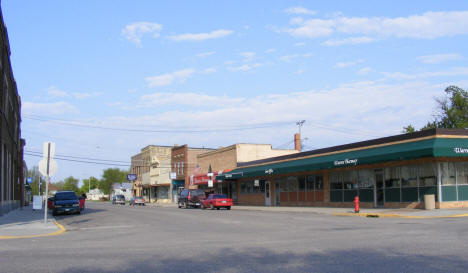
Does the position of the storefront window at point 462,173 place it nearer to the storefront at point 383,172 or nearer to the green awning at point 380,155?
the storefront at point 383,172

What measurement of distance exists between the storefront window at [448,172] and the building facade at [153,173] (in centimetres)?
5294

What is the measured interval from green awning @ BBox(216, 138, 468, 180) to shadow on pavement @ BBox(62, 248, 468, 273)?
16.9 metres

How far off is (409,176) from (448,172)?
2225 mm

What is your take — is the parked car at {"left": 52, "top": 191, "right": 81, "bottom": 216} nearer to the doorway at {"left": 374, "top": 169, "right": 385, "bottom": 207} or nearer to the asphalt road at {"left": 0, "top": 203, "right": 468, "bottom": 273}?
the asphalt road at {"left": 0, "top": 203, "right": 468, "bottom": 273}

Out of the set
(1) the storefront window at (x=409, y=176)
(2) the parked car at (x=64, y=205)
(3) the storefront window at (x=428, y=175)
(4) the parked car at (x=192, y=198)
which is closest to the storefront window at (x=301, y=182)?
(4) the parked car at (x=192, y=198)

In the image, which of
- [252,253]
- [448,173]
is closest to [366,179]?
[448,173]

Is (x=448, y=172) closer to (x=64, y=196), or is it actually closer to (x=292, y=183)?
(x=292, y=183)

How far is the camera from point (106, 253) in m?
11.0

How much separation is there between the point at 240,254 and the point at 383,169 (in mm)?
22247

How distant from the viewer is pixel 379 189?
31.2 m

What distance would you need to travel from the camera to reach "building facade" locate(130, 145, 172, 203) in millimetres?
77875

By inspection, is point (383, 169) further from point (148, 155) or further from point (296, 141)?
point (148, 155)

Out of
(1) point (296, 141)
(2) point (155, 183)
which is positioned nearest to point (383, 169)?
(1) point (296, 141)

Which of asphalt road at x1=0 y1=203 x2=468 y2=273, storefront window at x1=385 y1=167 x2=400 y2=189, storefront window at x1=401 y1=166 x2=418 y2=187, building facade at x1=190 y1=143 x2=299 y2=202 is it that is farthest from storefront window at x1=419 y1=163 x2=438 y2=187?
building facade at x1=190 y1=143 x2=299 y2=202
